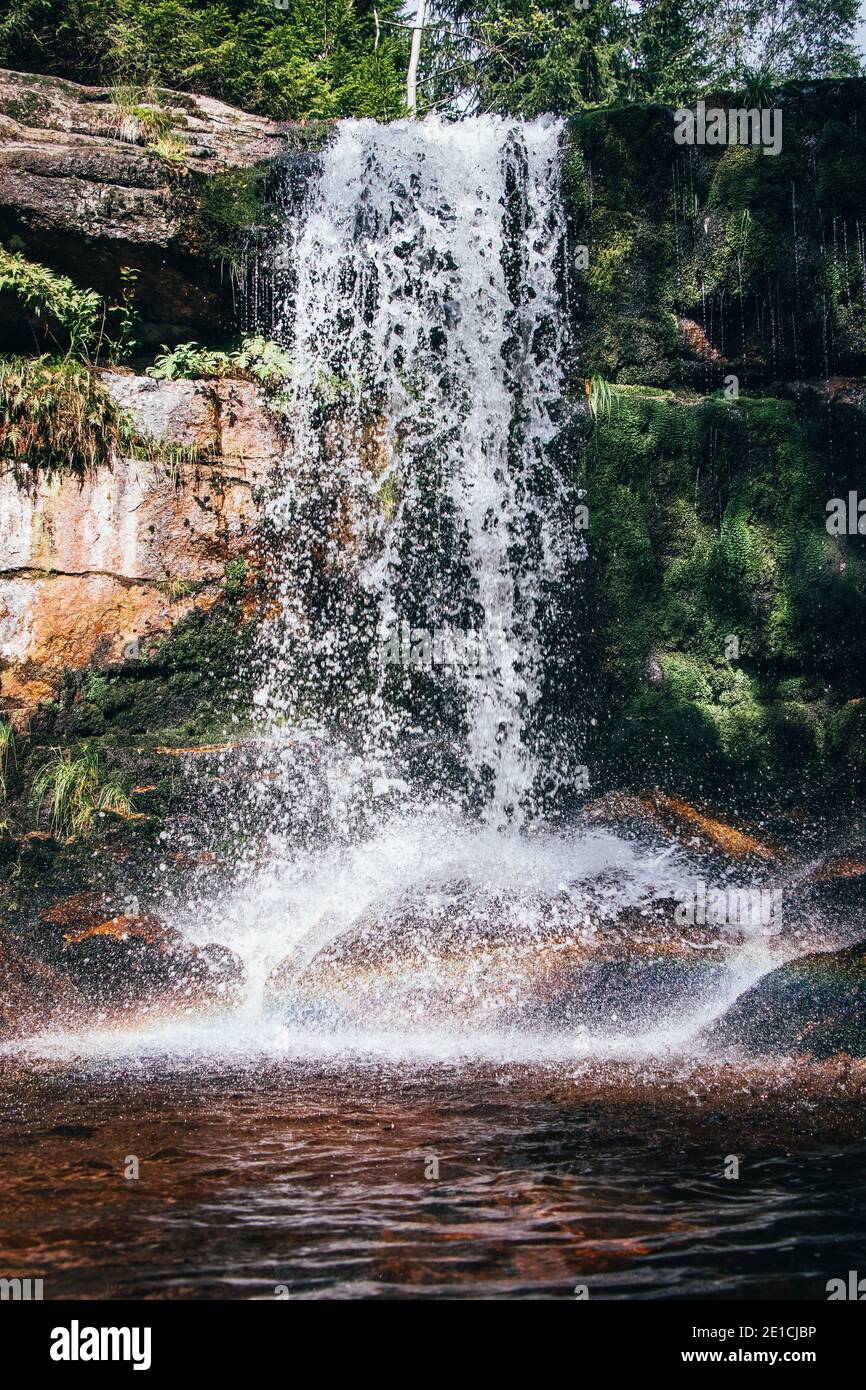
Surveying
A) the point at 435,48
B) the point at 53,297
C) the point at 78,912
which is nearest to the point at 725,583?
the point at 78,912

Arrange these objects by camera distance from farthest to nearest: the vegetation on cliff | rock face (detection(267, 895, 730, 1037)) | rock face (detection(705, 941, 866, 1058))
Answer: the vegetation on cliff
rock face (detection(267, 895, 730, 1037))
rock face (detection(705, 941, 866, 1058))

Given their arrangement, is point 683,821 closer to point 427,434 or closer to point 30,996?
point 427,434

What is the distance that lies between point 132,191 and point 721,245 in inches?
201

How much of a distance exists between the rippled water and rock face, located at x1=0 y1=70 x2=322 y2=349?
21.4 feet

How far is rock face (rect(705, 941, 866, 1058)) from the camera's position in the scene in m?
5.73

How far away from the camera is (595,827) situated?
333 inches

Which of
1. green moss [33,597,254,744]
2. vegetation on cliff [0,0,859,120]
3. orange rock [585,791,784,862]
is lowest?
orange rock [585,791,784,862]

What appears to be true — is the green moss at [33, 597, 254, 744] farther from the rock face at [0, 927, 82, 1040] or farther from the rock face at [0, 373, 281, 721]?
the rock face at [0, 927, 82, 1040]

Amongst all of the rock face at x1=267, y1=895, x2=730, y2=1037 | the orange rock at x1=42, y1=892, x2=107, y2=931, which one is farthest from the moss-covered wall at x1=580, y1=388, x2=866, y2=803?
the orange rock at x1=42, y1=892, x2=107, y2=931

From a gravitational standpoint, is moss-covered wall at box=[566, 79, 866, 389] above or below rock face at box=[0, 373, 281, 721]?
above

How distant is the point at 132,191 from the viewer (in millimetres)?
8789

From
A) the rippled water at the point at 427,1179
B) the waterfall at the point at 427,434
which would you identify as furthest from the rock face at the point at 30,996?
the waterfall at the point at 427,434

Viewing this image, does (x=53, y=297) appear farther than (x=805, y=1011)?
Yes

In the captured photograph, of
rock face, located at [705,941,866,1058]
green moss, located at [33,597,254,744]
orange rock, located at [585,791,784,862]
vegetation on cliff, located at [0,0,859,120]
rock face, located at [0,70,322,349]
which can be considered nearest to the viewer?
rock face, located at [705,941,866,1058]
